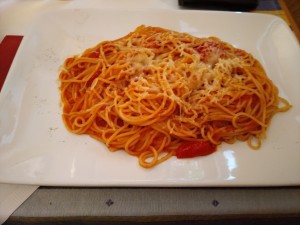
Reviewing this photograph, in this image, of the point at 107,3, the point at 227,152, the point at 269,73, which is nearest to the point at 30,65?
the point at 107,3

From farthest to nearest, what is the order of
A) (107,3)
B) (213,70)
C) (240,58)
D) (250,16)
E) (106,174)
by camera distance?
1. (107,3)
2. (250,16)
3. (240,58)
4. (213,70)
5. (106,174)

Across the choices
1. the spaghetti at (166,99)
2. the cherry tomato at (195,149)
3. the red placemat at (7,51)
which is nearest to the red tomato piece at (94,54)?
the spaghetti at (166,99)

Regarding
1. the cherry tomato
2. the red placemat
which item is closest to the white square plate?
the cherry tomato

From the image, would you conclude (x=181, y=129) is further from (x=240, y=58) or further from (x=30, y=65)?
(x=30, y=65)

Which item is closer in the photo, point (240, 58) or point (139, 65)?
point (139, 65)

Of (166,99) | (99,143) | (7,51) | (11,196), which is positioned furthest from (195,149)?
(7,51)

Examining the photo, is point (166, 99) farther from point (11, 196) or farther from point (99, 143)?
point (11, 196)
